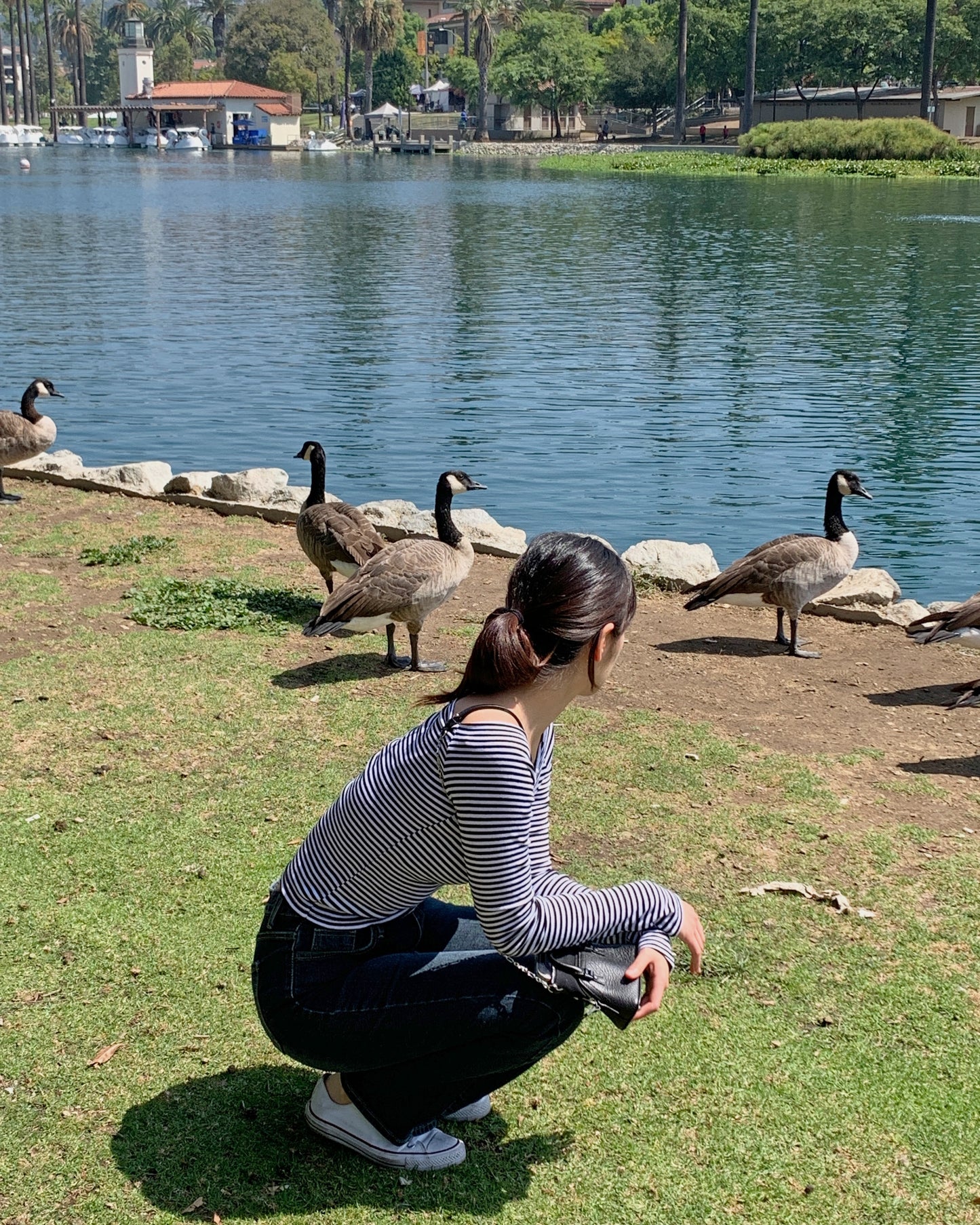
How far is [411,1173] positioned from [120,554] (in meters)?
8.05

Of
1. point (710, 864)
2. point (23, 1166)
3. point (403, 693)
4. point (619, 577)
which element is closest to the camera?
point (619, 577)

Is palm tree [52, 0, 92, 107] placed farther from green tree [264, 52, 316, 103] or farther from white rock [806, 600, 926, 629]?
white rock [806, 600, 926, 629]

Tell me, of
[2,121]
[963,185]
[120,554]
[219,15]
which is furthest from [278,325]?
[219,15]

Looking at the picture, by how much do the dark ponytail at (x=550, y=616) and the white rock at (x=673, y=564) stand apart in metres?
8.09

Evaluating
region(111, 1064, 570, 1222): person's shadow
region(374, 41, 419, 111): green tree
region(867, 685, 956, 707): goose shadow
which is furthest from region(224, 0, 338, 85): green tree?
region(111, 1064, 570, 1222): person's shadow

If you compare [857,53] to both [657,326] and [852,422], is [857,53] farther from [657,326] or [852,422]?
[852,422]

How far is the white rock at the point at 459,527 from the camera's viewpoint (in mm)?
12641

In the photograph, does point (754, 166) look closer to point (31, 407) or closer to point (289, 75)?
point (31, 407)

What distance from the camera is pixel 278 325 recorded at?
3238cm

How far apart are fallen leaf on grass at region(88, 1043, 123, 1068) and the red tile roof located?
539 feet

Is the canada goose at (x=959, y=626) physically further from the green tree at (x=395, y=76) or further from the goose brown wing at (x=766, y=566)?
the green tree at (x=395, y=76)

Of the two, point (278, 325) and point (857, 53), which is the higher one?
point (857, 53)

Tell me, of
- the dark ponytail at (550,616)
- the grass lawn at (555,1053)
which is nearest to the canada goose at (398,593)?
the grass lawn at (555,1053)

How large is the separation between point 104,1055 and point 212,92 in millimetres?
167655
